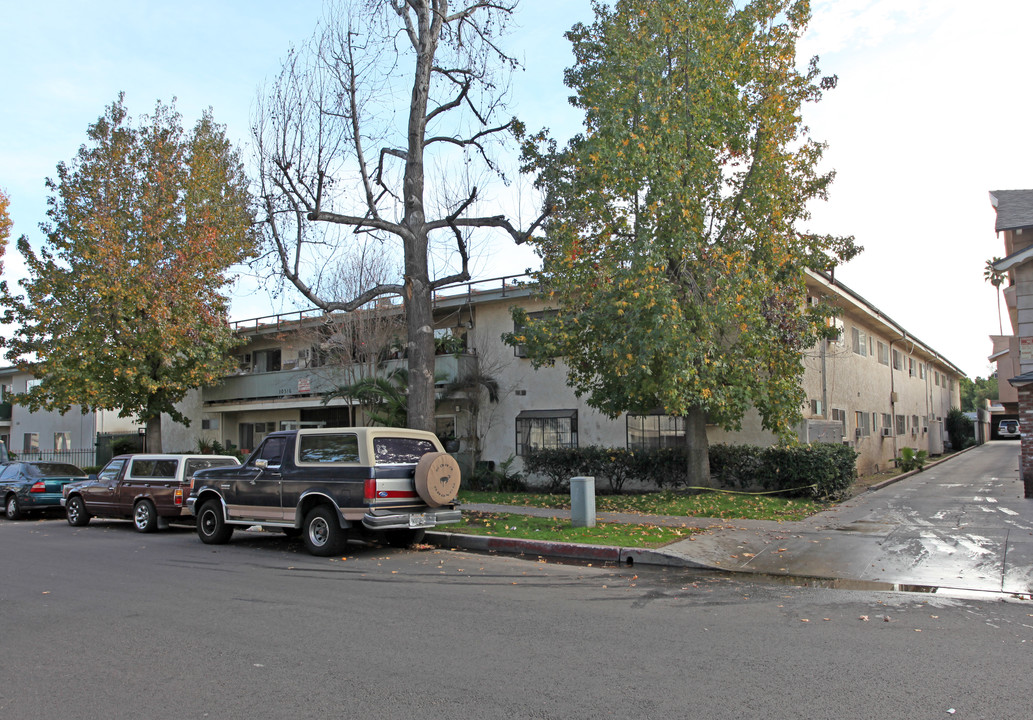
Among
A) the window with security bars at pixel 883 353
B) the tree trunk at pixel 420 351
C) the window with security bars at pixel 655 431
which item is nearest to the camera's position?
the tree trunk at pixel 420 351

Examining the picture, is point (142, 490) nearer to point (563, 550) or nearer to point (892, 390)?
point (563, 550)

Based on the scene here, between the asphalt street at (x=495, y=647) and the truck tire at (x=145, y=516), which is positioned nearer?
the asphalt street at (x=495, y=647)

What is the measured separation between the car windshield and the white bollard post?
14.4m

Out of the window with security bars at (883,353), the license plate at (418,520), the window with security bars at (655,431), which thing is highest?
the window with security bars at (883,353)

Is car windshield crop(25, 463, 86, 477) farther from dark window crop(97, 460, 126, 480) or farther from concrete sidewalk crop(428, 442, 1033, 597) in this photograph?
concrete sidewalk crop(428, 442, 1033, 597)

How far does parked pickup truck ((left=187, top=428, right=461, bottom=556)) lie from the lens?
36.3ft

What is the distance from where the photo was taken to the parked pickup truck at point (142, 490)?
1494 centimetres

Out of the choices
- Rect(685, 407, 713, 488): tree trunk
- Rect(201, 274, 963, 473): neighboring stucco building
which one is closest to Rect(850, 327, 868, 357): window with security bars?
Rect(201, 274, 963, 473): neighboring stucco building

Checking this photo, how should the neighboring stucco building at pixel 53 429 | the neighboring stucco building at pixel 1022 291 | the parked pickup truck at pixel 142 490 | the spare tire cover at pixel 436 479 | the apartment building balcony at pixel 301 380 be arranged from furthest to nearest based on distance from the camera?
the neighboring stucco building at pixel 53 429 → the apartment building balcony at pixel 301 380 → the neighboring stucco building at pixel 1022 291 → the parked pickup truck at pixel 142 490 → the spare tire cover at pixel 436 479

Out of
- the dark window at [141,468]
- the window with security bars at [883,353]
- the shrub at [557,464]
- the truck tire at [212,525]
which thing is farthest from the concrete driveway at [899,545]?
the window with security bars at [883,353]

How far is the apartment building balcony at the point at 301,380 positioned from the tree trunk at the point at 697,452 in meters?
7.88

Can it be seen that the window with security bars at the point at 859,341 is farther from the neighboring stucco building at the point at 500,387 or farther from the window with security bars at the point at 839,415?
the window with security bars at the point at 839,415

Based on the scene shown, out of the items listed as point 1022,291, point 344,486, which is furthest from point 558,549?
point 1022,291

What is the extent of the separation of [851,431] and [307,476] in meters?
18.2
